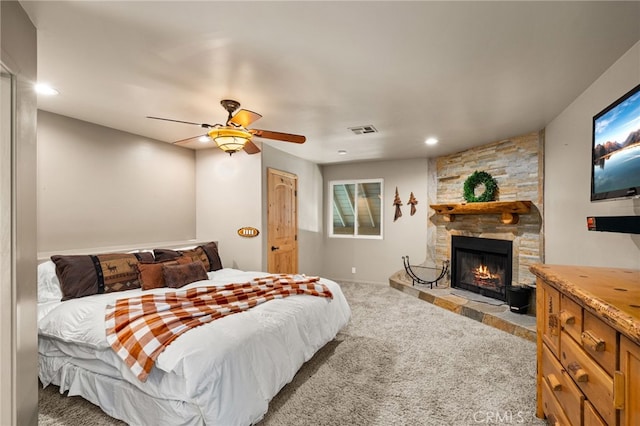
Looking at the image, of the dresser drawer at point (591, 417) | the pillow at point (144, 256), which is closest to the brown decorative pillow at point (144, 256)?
the pillow at point (144, 256)

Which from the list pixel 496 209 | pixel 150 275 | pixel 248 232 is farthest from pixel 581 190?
pixel 150 275

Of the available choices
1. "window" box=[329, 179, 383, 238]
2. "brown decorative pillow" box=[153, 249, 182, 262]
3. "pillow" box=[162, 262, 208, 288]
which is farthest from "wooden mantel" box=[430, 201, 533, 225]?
"brown decorative pillow" box=[153, 249, 182, 262]

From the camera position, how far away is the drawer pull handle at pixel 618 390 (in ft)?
3.55

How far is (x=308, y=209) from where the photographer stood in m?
6.12

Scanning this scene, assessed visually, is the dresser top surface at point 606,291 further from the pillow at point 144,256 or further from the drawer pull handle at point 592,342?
the pillow at point 144,256

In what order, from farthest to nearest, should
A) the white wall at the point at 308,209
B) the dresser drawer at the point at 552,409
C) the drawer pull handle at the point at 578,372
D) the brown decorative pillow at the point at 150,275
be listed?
the white wall at the point at 308,209
the brown decorative pillow at the point at 150,275
the dresser drawer at the point at 552,409
the drawer pull handle at the point at 578,372

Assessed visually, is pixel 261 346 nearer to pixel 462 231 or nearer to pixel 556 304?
pixel 556 304

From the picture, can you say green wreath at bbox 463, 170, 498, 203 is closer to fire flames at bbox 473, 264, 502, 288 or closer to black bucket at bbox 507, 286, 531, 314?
fire flames at bbox 473, 264, 502, 288

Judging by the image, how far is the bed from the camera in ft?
5.97

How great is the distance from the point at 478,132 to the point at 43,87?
4.64 metres

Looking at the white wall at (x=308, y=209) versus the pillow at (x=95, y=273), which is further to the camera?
the white wall at (x=308, y=209)

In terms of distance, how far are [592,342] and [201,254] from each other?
154 inches

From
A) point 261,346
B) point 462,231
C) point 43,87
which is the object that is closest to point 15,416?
point 261,346

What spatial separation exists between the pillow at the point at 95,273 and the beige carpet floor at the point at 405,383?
0.82m
